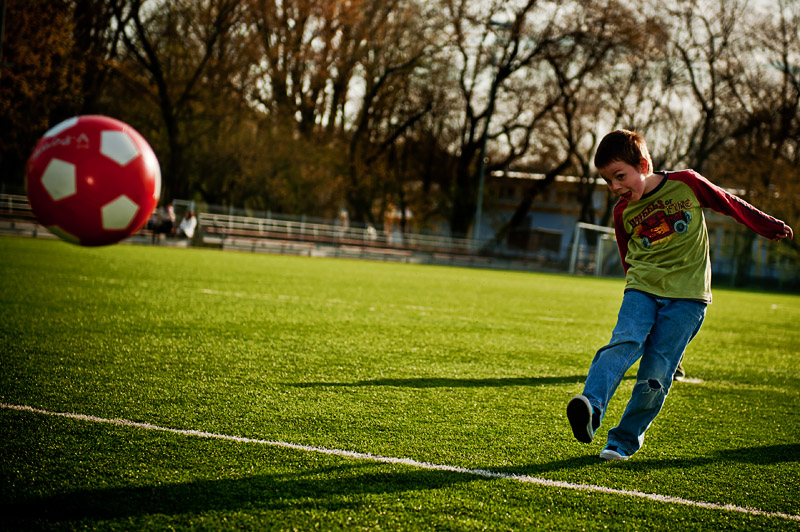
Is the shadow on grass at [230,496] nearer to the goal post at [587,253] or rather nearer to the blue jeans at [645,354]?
the blue jeans at [645,354]

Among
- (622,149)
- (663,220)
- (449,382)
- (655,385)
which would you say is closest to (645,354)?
(655,385)

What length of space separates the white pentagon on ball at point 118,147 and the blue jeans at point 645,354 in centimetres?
302

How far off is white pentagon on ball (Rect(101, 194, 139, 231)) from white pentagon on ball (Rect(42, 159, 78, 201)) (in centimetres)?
21

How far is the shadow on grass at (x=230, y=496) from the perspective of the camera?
2510 millimetres

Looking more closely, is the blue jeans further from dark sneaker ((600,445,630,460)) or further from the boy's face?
the boy's face

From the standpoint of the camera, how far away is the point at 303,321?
8219 mm

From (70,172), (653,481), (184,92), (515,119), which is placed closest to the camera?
(653,481)

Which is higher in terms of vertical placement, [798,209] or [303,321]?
[798,209]

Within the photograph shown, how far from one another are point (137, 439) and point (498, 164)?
42.8m

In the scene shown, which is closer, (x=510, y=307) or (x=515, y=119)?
(x=510, y=307)

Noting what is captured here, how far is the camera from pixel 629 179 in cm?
355

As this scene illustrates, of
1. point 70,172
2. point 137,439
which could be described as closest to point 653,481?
point 137,439

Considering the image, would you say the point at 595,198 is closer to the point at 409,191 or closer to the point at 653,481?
the point at 409,191

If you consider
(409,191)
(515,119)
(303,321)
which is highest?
(515,119)
